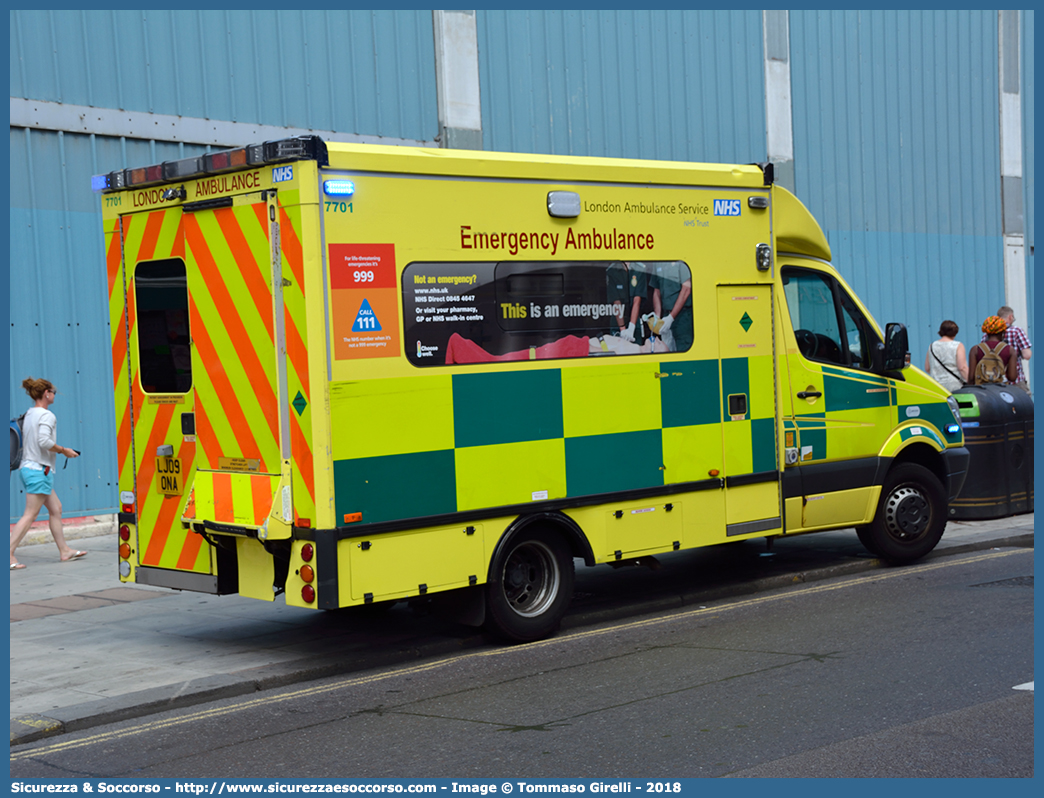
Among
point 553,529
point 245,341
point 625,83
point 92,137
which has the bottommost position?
point 553,529

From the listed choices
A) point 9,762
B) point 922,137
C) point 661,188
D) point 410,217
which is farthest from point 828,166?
point 9,762

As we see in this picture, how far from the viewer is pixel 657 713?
19.8ft

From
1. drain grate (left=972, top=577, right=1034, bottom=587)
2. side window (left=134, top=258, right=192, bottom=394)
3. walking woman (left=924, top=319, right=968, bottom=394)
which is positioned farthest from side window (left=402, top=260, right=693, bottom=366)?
walking woman (left=924, top=319, right=968, bottom=394)

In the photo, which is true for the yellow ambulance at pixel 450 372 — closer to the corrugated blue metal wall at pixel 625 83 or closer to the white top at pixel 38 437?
the white top at pixel 38 437

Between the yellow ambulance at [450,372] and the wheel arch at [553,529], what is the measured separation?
1 centimetres

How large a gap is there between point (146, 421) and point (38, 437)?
3.90m

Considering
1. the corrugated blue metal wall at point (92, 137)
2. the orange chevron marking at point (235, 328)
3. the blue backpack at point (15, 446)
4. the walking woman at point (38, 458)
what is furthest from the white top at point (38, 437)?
the orange chevron marking at point (235, 328)

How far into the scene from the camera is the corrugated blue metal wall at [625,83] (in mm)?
15766

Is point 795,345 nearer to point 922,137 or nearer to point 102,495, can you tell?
point 102,495

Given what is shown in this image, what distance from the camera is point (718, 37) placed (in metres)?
18.1

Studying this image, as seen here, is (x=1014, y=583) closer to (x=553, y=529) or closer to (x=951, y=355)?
(x=553, y=529)

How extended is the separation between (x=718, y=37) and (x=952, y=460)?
31.7 feet

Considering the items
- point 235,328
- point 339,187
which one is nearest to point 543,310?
point 339,187

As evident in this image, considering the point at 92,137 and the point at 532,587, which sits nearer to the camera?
the point at 532,587
